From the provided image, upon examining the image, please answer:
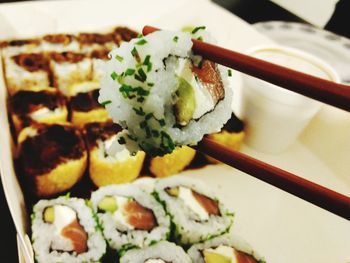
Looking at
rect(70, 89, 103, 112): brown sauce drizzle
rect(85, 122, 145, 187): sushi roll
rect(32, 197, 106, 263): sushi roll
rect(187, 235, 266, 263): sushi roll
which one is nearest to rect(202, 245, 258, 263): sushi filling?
rect(187, 235, 266, 263): sushi roll

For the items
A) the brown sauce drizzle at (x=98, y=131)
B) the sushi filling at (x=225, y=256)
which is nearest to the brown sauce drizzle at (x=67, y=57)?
the brown sauce drizzle at (x=98, y=131)

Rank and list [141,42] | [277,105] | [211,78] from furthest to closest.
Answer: [277,105] → [211,78] → [141,42]

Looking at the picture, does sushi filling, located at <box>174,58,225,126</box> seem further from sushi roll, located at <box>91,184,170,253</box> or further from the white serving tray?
sushi roll, located at <box>91,184,170,253</box>

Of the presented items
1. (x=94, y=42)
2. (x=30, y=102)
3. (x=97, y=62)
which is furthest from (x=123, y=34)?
(x=30, y=102)

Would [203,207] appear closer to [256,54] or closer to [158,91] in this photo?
[256,54]

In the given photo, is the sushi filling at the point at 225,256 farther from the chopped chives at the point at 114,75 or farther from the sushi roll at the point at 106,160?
the chopped chives at the point at 114,75

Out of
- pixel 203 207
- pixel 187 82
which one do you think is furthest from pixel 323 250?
pixel 187 82

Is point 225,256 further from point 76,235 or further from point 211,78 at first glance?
point 211,78
